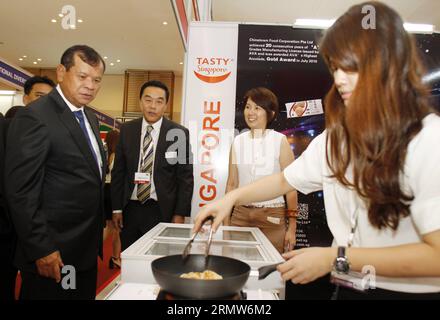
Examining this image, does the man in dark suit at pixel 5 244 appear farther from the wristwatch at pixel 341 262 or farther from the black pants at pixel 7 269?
the wristwatch at pixel 341 262

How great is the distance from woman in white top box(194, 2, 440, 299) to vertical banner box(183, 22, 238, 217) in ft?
8.23

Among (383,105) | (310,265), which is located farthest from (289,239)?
(383,105)

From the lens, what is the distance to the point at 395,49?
3.22ft

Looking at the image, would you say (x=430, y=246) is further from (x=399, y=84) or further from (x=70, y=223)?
(x=70, y=223)

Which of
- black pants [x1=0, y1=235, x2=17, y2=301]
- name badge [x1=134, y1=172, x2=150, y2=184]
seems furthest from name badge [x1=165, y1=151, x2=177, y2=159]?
black pants [x1=0, y1=235, x2=17, y2=301]

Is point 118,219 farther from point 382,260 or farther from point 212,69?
point 382,260

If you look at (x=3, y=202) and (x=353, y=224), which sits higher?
(x=353, y=224)

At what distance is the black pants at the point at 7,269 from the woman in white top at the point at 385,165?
2131 millimetres

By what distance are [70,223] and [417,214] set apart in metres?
1.70

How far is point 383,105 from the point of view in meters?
0.97

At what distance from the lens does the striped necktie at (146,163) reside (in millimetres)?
2904

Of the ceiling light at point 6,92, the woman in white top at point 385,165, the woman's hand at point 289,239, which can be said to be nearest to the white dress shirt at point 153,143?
the woman's hand at point 289,239

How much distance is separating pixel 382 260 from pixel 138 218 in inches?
90.7
